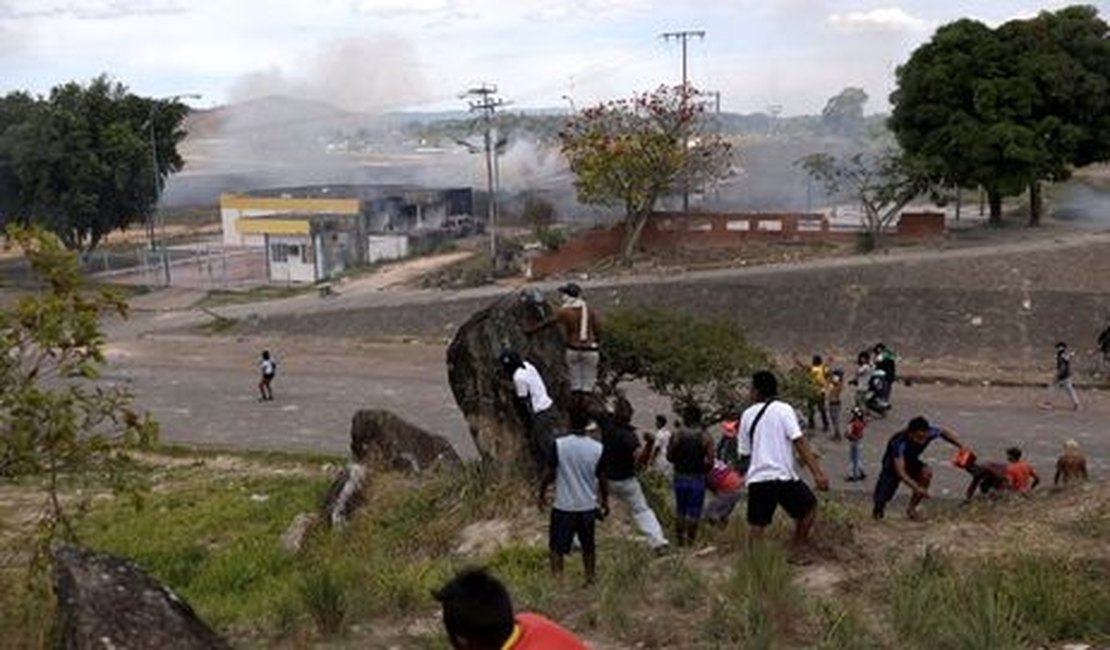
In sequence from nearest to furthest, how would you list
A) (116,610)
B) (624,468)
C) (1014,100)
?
(116,610) < (624,468) < (1014,100)

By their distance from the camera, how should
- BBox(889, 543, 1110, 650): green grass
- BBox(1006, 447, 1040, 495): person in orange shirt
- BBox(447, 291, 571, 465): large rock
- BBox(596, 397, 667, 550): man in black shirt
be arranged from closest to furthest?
BBox(889, 543, 1110, 650): green grass, BBox(596, 397, 667, 550): man in black shirt, BBox(447, 291, 571, 465): large rock, BBox(1006, 447, 1040, 495): person in orange shirt

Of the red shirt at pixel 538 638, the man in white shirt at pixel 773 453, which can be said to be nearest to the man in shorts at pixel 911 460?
the man in white shirt at pixel 773 453

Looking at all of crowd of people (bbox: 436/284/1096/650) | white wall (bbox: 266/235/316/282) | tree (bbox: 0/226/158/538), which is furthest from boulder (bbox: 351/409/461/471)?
white wall (bbox: 266/235/316/282)

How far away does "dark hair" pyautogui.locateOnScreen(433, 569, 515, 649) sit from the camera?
12.6 feet

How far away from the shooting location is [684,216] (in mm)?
41625

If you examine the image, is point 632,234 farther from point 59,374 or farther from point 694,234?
point 59,374

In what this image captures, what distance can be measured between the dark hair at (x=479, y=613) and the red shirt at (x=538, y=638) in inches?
1.4

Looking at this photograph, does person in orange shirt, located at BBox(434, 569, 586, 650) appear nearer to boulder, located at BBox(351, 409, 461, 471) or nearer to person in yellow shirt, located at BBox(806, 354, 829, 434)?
boulder, located at BBox(351, 409, 461, 471)

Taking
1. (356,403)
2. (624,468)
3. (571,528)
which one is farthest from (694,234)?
(571,528)

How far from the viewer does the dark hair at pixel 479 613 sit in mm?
3855

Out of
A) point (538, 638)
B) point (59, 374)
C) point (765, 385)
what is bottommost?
point (538, 638)

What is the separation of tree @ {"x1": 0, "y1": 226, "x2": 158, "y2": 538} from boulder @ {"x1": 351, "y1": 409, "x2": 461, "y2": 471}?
734 centimetres

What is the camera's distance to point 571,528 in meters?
8.45

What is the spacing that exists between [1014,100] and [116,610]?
110 ft
